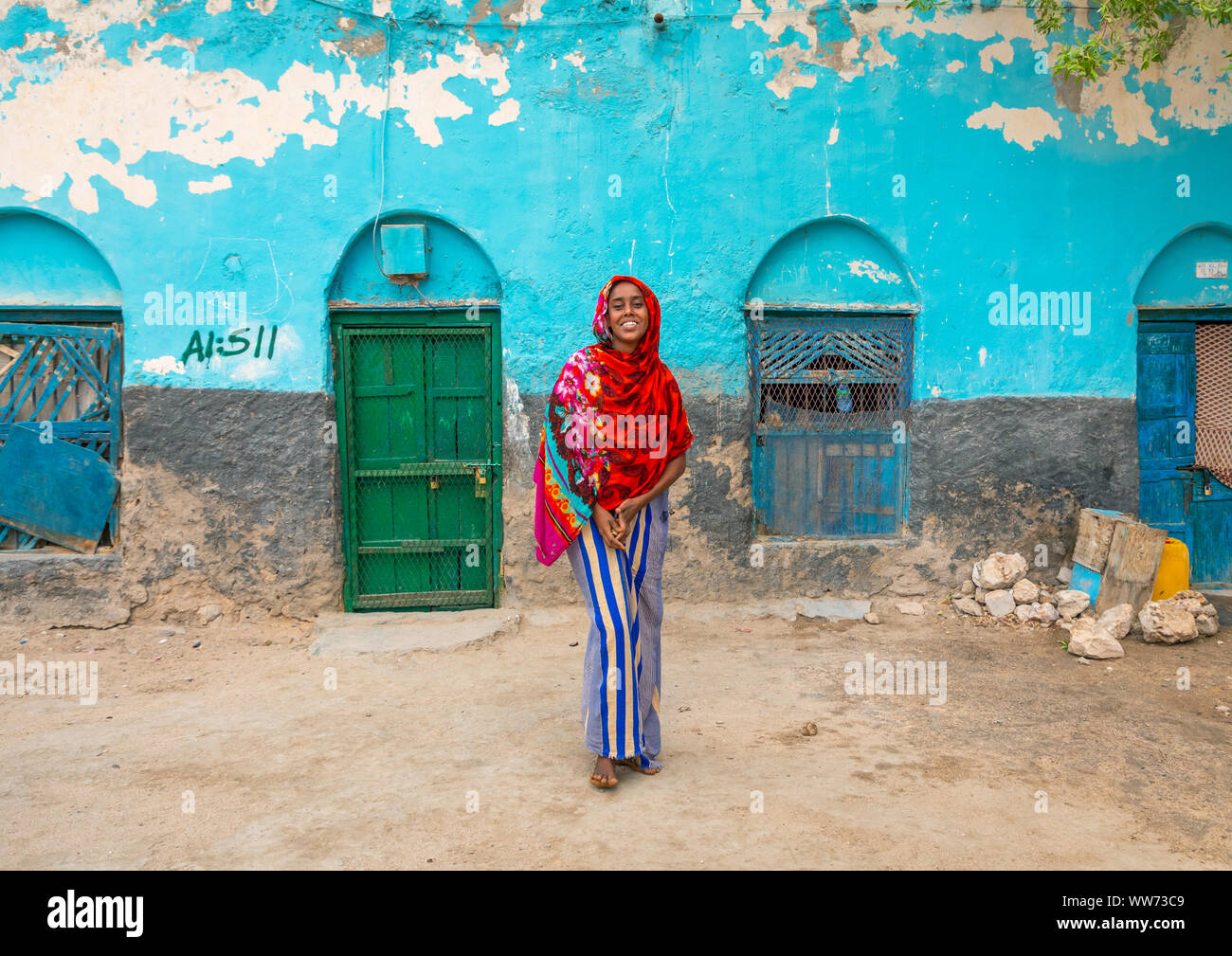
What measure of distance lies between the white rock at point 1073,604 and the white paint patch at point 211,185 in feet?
18.4

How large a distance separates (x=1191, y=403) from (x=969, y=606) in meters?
2.21

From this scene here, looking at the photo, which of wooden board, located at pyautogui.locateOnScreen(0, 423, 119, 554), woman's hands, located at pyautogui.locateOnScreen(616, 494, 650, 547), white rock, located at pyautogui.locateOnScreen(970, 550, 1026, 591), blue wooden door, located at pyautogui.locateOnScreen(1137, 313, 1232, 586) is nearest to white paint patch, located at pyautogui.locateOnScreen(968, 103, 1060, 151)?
blue wooden door, located at pyautogui.locateOnScreen(1137, 313, 1232, 586)

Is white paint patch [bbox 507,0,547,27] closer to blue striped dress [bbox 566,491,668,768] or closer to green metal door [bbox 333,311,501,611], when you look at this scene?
green metal door [bbox 333,311,501,611]

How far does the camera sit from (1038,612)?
564cm

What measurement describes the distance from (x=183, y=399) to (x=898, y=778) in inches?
179

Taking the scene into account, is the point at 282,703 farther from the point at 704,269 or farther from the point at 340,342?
the point at 704,269

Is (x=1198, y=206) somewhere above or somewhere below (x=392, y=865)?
above

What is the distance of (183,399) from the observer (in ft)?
18.4

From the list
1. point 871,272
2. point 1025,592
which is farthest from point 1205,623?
point 871,272

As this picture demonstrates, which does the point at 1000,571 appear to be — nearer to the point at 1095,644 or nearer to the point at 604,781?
the point at 1095,644

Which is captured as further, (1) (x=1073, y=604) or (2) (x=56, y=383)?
(2) (x=56, y=383)

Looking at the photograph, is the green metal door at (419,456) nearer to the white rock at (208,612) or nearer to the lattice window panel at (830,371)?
the white rock at (208,612)

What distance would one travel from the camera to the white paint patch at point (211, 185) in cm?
556

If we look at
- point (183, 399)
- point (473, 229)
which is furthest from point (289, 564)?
point (473, 229)
